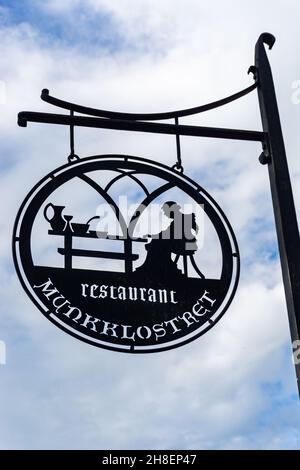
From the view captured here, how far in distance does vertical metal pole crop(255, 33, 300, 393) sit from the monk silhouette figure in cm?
44

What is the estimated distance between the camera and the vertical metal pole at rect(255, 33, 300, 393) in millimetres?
4078

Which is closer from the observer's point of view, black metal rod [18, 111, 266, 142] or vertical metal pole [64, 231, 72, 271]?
vertical metal pole [64, 231, 72, 271]

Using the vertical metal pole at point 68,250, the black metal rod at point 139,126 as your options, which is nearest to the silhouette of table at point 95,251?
the vertical metal pole at point 68,250

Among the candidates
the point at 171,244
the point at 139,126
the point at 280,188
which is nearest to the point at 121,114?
the point at 139,126

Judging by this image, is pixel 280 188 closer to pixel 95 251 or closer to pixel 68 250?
pixel 95 251

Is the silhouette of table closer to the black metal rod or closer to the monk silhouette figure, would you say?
the monk silhouette figure

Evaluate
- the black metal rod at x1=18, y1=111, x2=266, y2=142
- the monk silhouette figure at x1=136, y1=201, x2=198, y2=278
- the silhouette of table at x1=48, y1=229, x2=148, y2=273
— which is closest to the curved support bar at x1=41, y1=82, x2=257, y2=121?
the black metal rod at x1=18, y1=111, x2=266, y2=142

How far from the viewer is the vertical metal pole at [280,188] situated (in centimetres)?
408

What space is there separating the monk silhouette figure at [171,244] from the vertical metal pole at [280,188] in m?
0.44

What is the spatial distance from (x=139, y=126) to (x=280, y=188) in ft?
2.63
